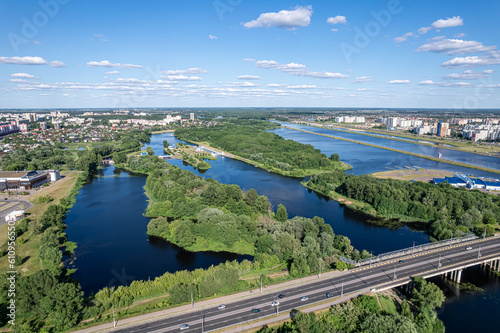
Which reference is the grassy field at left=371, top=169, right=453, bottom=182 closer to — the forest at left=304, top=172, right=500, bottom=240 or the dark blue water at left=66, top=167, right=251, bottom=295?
the forest at left=304, top=172, right=500, bottom=240

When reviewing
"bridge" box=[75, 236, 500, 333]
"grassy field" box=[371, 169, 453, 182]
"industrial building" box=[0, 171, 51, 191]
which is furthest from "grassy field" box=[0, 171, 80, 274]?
"grassy field" box=[371, 169, 453, 182]

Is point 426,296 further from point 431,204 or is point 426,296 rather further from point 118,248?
point 118,248

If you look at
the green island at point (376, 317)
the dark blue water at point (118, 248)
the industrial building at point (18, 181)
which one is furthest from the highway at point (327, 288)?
the industrial building at point (18, 181)

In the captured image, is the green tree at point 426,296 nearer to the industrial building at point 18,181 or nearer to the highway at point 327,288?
the highway at point 327,288

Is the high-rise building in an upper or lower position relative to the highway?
upper

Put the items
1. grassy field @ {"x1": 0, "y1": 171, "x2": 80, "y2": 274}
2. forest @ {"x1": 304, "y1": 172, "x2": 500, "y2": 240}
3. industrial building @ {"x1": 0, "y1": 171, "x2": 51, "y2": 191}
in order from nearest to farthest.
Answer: grassy field @ {"x1": 0, "y1": 171, "x2": 80, "y2": 274}
forest @ {"x1": 304, "y1": 172, "x2": 500, "y2": 240}
industrial building @ {"x1": 0, "y1": 171, "x2": 51, "y2": 191}

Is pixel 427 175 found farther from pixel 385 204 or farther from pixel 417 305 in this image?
pixel 417 305
